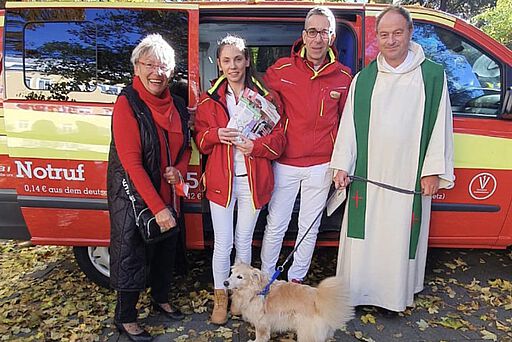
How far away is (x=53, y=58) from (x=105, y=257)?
1.47 metres

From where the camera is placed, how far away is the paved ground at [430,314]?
280 cm

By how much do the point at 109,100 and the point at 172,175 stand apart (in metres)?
0.81

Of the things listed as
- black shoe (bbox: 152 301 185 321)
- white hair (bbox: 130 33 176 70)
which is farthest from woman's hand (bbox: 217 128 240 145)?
black shoe (bbox: 152 301 185 321)

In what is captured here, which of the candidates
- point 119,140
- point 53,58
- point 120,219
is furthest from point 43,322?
point 53,58

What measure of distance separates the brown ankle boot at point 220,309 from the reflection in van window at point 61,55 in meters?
1.65

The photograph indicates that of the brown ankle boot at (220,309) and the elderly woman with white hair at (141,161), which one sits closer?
the elderly woman with white hair at (141,161)

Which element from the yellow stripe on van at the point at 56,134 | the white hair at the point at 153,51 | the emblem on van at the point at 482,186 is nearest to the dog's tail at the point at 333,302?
the emblem on van at the point at 482,186

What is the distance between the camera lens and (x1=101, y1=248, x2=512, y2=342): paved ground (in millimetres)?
2799

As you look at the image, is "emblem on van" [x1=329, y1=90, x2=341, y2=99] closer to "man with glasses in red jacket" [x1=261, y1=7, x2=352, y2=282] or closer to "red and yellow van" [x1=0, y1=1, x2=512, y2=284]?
"man with glasses in red jacket" [x1=261, y1=7, x2=352, y2=282]

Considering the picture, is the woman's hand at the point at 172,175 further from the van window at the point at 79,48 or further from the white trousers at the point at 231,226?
the van window at the point at 79,48

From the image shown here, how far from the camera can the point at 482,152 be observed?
2965 mm

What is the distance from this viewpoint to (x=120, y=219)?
249 cm

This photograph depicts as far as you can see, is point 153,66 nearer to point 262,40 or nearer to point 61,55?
point 61,55

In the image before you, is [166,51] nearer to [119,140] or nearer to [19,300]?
[119,140]
